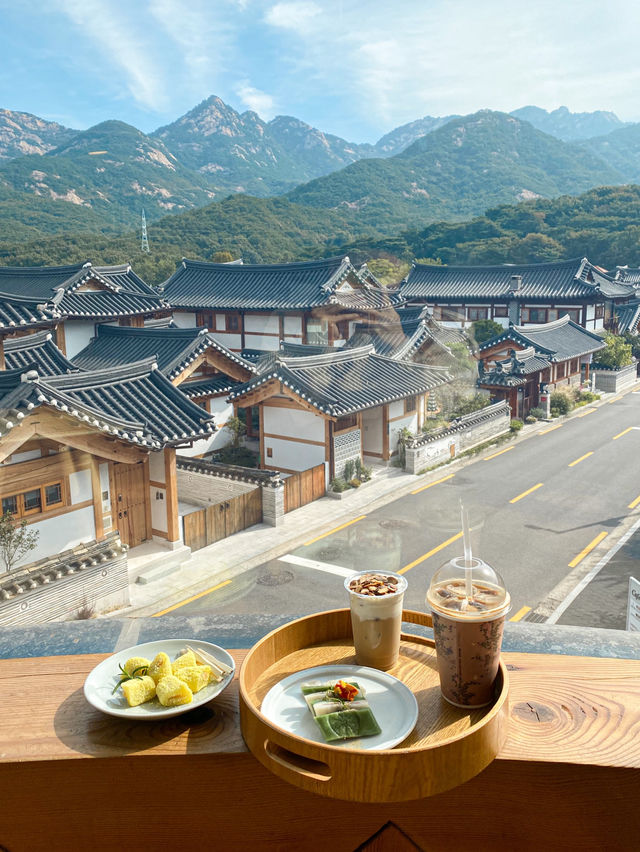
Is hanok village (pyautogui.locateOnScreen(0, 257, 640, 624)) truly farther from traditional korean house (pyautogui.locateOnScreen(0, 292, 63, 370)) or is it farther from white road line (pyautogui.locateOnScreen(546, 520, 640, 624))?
white road line (pyautogui.locateOnScreen(546, 520, 640, 624))

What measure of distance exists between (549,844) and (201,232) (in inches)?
751

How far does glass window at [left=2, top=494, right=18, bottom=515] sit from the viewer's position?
6344mm

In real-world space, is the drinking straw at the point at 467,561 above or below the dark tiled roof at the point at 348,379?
above

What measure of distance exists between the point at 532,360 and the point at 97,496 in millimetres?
13984

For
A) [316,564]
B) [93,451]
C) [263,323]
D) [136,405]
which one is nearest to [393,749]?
[316,564]

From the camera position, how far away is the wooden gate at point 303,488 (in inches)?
407

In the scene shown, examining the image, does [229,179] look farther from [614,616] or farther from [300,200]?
[614,616]

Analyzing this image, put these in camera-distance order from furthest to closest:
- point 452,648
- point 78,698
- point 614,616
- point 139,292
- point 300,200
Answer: point 139,292, point 300,200, point 614,616, point 78,698, point 452,648

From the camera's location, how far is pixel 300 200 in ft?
42.9

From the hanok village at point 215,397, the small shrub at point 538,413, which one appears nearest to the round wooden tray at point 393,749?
the hanok village at point 215,397

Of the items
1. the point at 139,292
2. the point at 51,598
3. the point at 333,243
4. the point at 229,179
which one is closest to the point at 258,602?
the point at 51,598

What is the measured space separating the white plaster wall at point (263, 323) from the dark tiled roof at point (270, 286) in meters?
0.42

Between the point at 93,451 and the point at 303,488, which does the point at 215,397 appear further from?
the point at 93,451

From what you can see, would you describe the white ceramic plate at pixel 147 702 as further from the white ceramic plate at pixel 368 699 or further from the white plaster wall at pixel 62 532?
the white plaster wall at pixel 62 532
